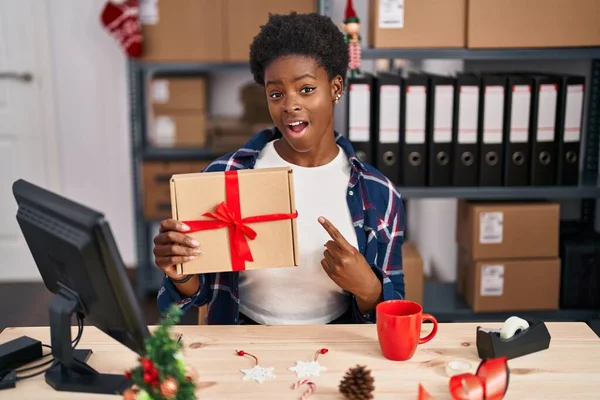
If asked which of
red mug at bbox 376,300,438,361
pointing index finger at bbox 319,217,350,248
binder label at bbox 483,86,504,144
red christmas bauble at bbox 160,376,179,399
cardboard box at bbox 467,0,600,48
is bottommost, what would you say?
red mug at bbox 376,300,438,361

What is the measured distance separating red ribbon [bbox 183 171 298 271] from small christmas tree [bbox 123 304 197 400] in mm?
435

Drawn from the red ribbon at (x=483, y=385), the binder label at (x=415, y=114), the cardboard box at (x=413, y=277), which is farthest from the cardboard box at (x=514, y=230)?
the red ribbon at (x=483, y=385)

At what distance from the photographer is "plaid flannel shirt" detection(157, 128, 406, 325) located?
64.4 inches

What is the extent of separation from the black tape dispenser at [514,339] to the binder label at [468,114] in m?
1.21

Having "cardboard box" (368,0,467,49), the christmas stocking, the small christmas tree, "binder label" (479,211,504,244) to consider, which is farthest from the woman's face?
the christmas stocking

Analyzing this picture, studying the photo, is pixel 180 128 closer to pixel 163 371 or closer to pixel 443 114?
pixel 443 114

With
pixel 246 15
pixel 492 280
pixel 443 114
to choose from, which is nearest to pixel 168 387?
pixel 443 114

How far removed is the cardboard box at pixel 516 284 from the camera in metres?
2.52

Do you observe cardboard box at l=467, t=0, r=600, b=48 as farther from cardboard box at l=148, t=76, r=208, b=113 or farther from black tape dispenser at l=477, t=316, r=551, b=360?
cardboard box at l=148, t=76, r=208, b=113

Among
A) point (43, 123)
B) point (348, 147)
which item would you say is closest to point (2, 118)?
point (43, 123)

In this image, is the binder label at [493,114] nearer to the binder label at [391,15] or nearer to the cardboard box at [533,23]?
the cardboard box at [533,23]

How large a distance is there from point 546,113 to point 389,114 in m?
0.53

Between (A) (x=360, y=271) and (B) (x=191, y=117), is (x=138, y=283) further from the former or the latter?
(A) (x=360, y=271)

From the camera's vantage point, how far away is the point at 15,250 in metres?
4.07
